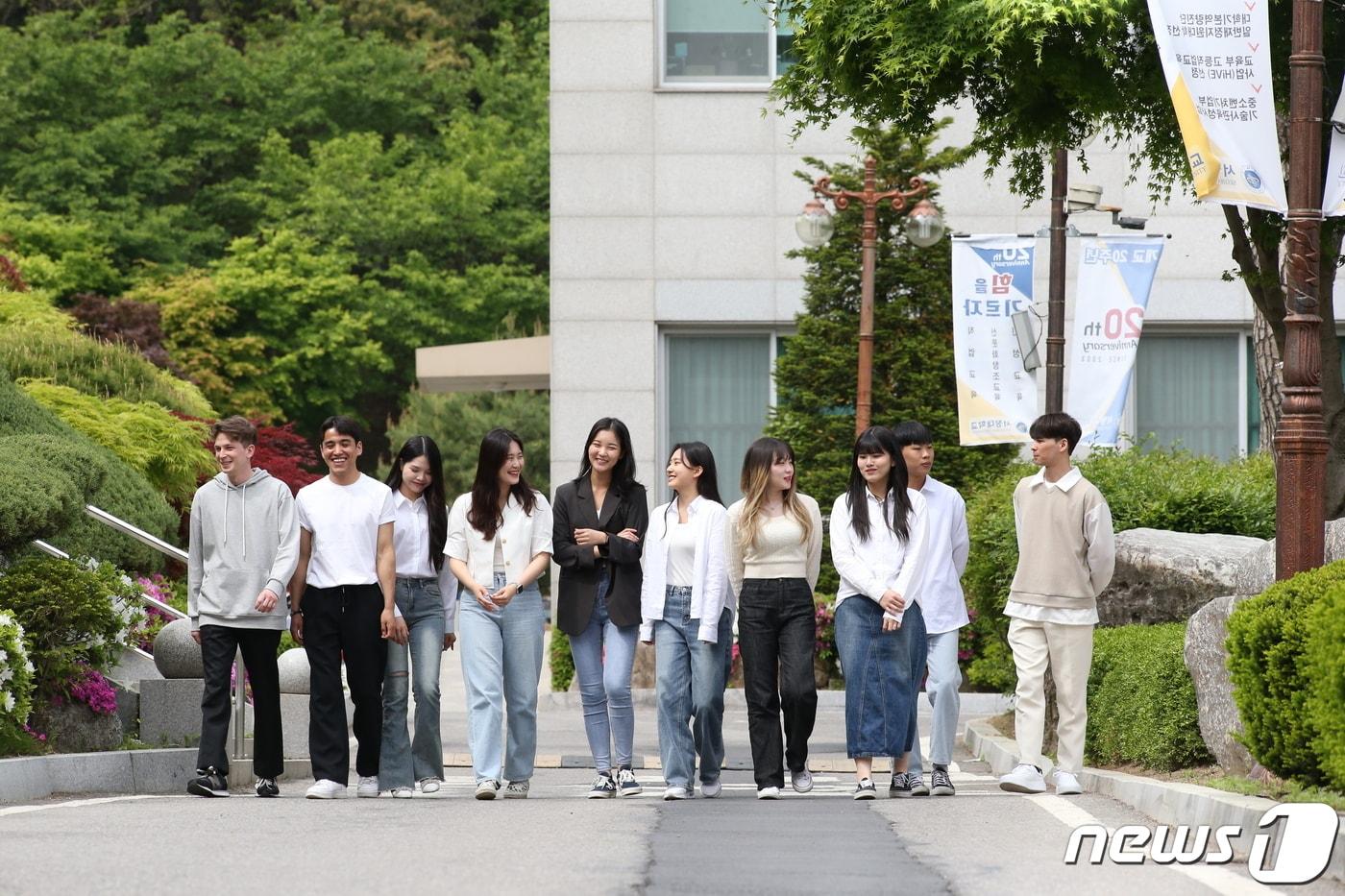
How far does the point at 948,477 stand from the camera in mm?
23469

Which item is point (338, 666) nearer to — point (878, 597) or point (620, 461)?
point (620, 461)

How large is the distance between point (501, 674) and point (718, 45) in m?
15.9

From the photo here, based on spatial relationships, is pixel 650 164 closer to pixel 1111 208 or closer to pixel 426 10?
pixel 1111 208

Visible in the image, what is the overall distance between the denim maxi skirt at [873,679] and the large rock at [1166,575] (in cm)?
266

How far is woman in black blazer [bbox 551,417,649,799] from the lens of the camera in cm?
1016

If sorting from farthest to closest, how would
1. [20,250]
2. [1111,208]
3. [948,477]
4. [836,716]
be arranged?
[20,250] < [948,477] < [1111,208] < [836,716]

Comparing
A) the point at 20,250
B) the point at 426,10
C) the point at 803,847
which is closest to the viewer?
the point at 803,847

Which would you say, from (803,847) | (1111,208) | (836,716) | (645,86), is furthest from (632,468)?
(645,86)

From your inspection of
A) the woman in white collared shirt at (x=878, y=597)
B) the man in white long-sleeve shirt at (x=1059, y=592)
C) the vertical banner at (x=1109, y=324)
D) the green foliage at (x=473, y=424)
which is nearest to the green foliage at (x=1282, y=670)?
the man in white long-sleeve shirt at (x=1059, y=592)

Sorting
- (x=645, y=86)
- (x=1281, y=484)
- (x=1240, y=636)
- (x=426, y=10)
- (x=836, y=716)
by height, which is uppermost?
(x=426, y=10)

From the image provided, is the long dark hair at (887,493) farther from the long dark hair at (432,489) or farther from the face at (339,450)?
the face at (339,450)

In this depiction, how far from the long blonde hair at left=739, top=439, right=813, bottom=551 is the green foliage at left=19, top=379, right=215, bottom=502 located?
10.1m

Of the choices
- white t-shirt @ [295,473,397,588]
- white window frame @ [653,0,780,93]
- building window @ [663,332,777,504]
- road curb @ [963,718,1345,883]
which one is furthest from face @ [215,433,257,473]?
white window frame @ [653,0,780,93]

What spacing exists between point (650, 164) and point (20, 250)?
20601mm
